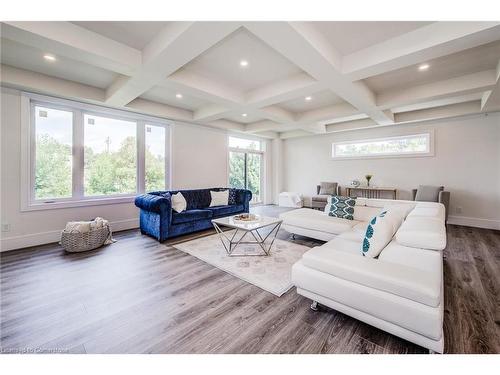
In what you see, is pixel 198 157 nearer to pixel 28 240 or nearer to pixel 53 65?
pixel 53 65

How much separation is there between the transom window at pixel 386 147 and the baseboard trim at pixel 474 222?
164 centimetres

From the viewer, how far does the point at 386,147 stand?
6094 mm

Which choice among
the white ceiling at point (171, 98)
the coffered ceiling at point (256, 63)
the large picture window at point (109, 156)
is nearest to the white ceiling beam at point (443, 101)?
the coffered ceiling at point (256, 63)

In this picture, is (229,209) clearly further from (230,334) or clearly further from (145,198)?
(230,334)

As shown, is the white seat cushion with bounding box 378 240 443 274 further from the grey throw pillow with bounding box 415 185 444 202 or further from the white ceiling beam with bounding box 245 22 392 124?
the grey throw pillow with bounding box 415 185 444 202

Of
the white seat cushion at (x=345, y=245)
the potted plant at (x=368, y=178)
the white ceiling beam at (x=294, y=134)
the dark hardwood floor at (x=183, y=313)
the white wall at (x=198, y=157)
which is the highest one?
the white ceiling beam at (x=294, y=134)

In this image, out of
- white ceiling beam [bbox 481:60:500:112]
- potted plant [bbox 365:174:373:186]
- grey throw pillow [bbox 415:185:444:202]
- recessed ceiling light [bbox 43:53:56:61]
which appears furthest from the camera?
potted plant [bbox 365:174:373:186]

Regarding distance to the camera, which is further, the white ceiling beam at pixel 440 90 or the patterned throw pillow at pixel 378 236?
the white ceiling beam at pixel 440 90

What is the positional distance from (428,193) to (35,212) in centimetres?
783

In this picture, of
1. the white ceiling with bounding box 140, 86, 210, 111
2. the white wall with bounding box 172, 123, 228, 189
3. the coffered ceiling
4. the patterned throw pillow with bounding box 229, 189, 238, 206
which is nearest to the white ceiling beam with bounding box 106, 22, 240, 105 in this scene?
the coffered ceiling

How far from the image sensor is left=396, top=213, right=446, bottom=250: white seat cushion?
1.81 metres

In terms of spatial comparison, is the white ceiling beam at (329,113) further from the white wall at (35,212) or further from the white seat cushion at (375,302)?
the white seat cushion at (375,302)

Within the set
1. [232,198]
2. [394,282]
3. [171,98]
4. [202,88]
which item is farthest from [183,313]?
[171,98]

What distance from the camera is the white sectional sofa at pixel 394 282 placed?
51.1 inches
